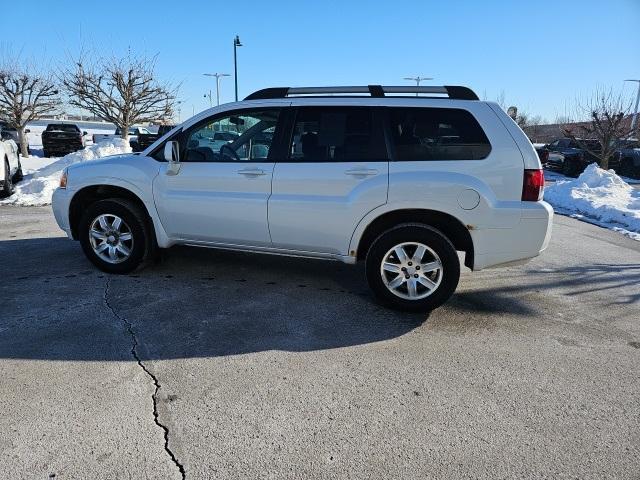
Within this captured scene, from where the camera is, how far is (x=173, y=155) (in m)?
4.54

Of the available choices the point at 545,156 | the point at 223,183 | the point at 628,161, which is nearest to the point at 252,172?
the point at 223,183

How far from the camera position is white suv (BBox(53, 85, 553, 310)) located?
3.93 metres

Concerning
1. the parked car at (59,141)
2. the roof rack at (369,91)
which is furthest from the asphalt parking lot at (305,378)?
the parked car at (59,141)

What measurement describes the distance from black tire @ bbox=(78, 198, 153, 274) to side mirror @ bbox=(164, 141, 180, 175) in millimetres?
652

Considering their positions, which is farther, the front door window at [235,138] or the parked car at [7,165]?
the parked car at [7,165]

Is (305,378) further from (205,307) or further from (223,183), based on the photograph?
(223,183)

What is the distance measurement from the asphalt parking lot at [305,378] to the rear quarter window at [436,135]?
1455mm

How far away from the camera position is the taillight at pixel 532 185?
387cm

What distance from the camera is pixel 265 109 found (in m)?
4.50

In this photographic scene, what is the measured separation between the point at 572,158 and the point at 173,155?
67.8 feet

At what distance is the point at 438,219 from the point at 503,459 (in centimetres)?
220

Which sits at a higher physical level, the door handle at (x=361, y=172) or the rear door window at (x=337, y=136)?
the rear door window at (x=337, y=136)

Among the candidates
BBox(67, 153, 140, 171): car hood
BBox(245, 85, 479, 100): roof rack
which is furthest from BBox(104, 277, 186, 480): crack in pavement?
BBox(245, 85, 479, 100): roof rack

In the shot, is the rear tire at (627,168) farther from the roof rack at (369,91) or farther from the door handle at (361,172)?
the door handle at (361,172)
